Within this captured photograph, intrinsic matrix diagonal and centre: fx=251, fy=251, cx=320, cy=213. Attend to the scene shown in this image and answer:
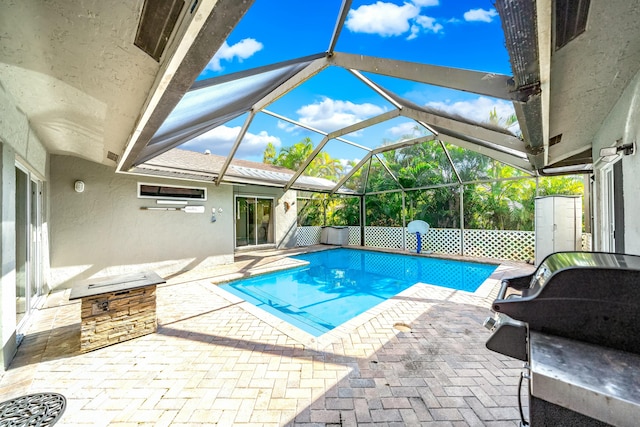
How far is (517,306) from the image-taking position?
4.59 ft

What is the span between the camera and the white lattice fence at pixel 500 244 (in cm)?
977

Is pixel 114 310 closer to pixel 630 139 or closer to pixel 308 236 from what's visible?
pixel 630 139

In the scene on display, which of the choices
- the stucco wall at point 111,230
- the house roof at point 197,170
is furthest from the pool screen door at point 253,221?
the stucco wall at point 111,230

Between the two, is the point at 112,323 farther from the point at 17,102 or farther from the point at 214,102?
the point at 214,102

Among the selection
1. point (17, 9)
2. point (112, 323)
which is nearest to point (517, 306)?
point (17, 9)

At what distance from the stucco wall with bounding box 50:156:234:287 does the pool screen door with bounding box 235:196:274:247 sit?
270 cm

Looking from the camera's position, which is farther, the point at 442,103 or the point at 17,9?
the point at 442,103

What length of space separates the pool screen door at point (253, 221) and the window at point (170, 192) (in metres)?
2.55

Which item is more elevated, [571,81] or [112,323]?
[571,81]

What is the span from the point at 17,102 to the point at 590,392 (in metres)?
5.78

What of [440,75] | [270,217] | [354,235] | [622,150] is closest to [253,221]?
[270,217]

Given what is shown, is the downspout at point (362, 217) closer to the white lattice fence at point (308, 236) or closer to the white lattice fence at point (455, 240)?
the white lattice fence at point (455, 240)

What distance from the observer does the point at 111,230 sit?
7227 mm

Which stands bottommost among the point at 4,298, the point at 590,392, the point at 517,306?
the point at 4,298
